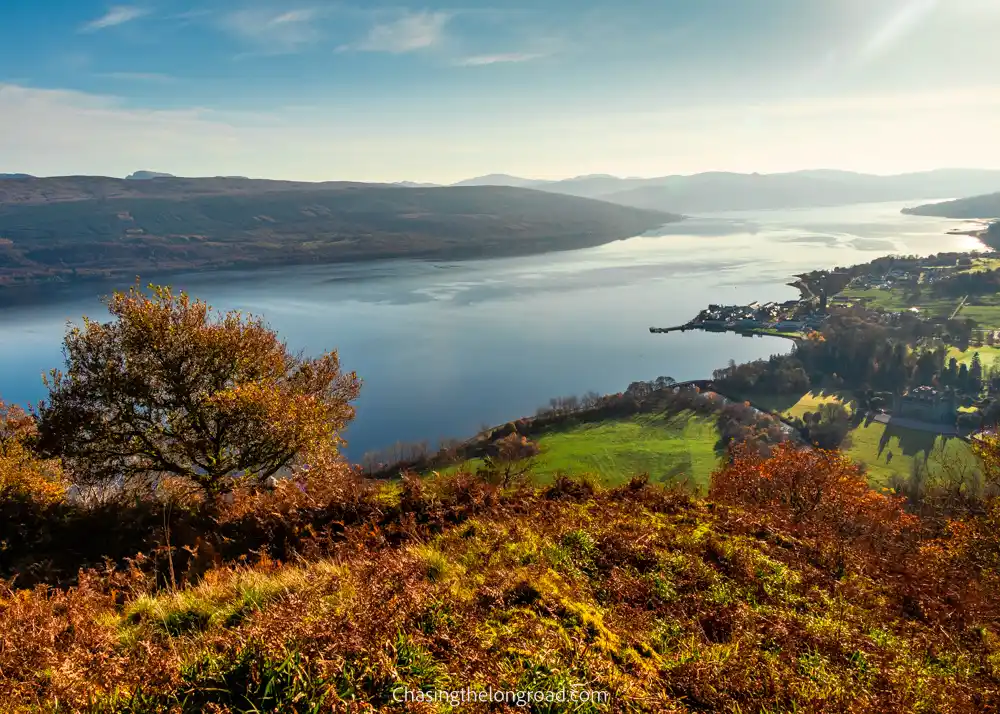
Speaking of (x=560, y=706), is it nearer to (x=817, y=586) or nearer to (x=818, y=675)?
(x=818, y=675)

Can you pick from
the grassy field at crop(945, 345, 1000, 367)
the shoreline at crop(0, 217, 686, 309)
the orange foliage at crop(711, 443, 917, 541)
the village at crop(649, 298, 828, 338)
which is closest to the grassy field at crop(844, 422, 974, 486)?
the grassy field at crop(945, 345, 1000, 367)

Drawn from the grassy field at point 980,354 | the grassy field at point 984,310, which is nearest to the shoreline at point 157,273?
the grassy field at point 984,310

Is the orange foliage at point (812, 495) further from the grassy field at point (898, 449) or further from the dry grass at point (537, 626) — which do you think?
the grassy field at point (898, 449)

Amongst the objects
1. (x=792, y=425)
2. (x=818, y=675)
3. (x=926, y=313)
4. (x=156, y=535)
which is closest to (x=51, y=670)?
(x=156, y=535)

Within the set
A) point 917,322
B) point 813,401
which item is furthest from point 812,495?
point 917,322

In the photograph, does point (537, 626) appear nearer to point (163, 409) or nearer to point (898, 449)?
point (163, 409)

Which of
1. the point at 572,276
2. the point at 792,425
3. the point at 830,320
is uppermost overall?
the point at 572,276
